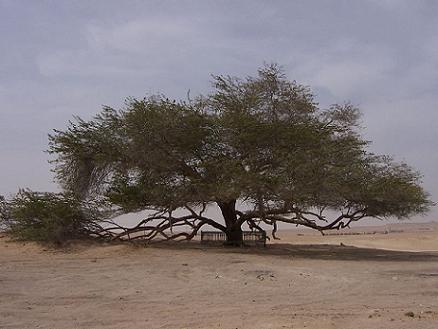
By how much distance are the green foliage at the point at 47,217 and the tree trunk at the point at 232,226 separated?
636 centimetres

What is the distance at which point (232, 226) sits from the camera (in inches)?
1115

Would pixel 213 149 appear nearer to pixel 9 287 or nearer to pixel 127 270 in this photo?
pixel 127 270

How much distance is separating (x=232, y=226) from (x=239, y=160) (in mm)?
4831

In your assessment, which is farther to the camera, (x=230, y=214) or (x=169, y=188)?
(x=230, y=214)

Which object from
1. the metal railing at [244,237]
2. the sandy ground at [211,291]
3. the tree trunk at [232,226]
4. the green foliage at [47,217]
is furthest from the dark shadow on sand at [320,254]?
the green foliage at [47,217]

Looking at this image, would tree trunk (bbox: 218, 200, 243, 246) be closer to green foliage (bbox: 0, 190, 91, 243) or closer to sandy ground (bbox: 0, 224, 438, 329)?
sandy ground (bbox: 0, 224, 438, 329)

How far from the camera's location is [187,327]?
9.23 m

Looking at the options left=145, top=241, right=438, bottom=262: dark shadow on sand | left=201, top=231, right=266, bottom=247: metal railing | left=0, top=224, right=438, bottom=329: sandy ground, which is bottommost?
left=0, top=224, right=438, bottom=329: sandy ground

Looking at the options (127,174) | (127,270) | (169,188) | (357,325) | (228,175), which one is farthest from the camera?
(127,174)

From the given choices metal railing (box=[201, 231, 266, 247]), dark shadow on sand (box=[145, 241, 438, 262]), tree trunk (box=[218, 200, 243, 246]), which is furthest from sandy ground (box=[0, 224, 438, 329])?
metal railing (box=[201, 231, 266, 247])

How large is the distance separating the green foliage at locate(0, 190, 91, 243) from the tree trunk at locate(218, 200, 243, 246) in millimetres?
6359

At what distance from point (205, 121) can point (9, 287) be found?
12747 millimetres

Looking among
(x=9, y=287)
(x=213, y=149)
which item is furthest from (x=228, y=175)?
(x=9, y=287)

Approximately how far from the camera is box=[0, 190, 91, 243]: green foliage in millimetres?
25297
